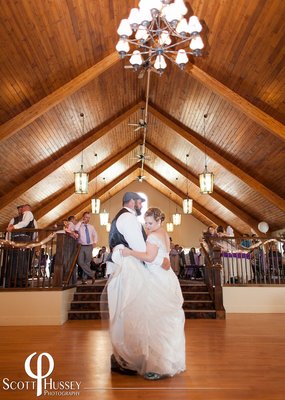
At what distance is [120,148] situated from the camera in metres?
13.4

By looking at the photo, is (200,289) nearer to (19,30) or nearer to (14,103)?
(14,103)

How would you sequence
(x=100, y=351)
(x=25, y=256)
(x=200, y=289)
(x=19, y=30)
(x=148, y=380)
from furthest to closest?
(x=200, y=289)
(x=25, y=256)
(x=19, y=30)
(x=100, y=351)
(x=148, y=380)

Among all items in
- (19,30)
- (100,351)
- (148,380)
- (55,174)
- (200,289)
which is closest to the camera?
(148,380)

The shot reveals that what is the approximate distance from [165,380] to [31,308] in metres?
3.86

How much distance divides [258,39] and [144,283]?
475 cm

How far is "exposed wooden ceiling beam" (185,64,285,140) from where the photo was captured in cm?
679

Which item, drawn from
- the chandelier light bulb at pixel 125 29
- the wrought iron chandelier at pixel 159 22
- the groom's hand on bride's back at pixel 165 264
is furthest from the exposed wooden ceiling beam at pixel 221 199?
the groom's hand on bride's back at pixel 165 264

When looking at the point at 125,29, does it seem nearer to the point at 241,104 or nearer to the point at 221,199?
the point at 241,104

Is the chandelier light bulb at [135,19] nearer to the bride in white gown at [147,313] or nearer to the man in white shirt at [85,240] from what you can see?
the bride in white gown at [147,313]

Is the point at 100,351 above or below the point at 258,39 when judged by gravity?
below

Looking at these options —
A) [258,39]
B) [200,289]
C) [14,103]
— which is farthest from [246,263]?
[14,103]

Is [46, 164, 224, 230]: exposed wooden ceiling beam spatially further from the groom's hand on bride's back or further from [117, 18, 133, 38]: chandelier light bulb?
the groom's hand on bride's back

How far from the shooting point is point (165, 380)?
110 inches

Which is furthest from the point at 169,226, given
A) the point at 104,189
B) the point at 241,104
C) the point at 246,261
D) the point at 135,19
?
the point at 135,19
